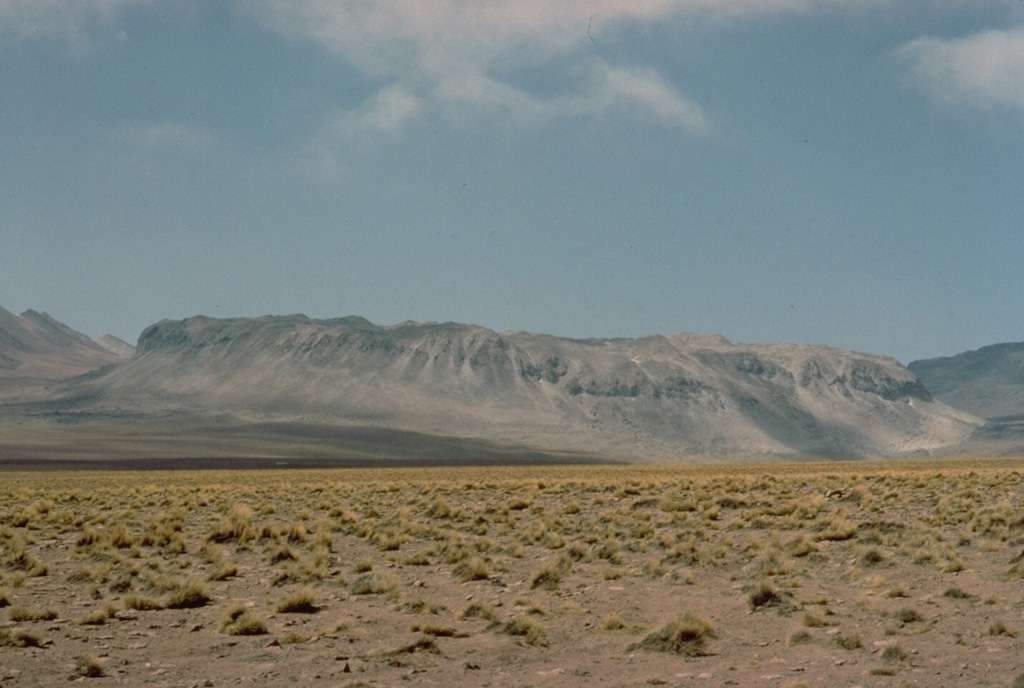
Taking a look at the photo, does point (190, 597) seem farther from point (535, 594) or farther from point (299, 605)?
point (535, 594)

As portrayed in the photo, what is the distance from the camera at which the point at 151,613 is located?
17062 millimetres

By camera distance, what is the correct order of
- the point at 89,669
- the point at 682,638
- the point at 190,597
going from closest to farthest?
the point at 89,669, the point at 682,638, the point at 190,597

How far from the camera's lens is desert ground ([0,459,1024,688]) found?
43.0ft

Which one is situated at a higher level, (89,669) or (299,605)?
(299,605)

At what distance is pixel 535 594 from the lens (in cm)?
1808

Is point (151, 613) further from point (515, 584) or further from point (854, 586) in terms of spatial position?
point (854, 586)

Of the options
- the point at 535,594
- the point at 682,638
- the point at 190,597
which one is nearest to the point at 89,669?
the point at 190,597

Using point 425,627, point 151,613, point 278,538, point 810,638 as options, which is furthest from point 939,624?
point 278,538

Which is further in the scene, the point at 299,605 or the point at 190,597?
the point at 190,597

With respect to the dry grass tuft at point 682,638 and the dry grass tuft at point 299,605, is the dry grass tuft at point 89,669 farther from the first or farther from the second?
the dry grass tuft at point 682,638

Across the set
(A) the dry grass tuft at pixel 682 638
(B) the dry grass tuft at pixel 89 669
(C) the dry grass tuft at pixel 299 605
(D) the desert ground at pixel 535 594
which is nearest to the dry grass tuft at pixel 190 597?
(D) the desert ground at pixel 535 594

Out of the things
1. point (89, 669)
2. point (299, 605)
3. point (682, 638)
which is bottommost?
point (89, 669)

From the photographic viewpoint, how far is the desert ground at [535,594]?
13109 millimetres

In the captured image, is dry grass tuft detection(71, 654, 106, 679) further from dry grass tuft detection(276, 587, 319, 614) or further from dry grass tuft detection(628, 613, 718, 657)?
dry grass tuft detection(628, 613, 718, 657)
